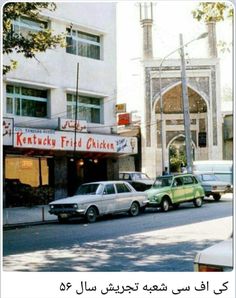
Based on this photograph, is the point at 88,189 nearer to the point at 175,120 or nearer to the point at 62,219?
the point at 62,219

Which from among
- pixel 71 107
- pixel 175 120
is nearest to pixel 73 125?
pixel 71 107

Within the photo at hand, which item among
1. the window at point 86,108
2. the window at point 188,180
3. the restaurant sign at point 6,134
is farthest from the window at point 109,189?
the restaurant sign at point 6,134

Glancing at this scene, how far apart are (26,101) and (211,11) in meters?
10.3

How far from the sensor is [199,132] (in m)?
11.9

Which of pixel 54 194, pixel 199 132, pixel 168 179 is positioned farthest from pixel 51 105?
pixel 199 132

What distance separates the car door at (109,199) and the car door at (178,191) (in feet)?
7.99

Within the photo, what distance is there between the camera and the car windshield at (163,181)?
560 inches

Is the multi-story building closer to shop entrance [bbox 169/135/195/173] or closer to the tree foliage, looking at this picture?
shop entrance [bbox 169/135/195/173]

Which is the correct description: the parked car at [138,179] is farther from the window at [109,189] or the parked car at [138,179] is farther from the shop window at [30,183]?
the shop window at [30,183]

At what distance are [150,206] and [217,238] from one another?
6.76 m

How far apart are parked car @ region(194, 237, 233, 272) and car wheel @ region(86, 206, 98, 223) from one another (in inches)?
361

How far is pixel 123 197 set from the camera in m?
14.8

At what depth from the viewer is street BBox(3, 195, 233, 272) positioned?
6.91 m

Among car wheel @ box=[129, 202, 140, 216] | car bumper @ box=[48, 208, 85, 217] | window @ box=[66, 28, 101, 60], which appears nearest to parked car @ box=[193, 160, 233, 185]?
car wheel @ box=[129, 202, 140, 216]
